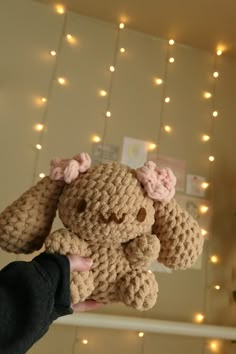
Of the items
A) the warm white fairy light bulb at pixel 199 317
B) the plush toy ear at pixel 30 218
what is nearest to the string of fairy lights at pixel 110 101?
the warm white fairy light bulb at pixel 199 317

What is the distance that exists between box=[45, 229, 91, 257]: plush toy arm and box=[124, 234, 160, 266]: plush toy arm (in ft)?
0.27

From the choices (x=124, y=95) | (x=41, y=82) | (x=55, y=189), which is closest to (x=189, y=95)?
(x=124, y=95)

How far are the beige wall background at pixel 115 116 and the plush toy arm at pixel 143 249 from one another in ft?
4.07

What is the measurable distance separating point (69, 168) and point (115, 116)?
142cm

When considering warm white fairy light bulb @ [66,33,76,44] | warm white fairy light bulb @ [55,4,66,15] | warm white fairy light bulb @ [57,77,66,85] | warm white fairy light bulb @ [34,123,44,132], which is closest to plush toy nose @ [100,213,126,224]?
warm white fairy light bulb @ [34,123,44,132]

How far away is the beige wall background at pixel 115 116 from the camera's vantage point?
1925 millimetres

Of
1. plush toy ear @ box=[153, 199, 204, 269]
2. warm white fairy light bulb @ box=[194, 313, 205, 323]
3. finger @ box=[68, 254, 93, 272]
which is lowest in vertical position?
warm white fairy light bulb @ box=[194, 313, 205, 323]

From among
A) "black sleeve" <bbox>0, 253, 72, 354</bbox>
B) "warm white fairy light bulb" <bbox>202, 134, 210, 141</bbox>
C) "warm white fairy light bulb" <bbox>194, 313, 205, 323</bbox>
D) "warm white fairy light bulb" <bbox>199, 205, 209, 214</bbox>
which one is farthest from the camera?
"warm white fairy light bulb" <bbox>202, 134, 210, 141</bbox>

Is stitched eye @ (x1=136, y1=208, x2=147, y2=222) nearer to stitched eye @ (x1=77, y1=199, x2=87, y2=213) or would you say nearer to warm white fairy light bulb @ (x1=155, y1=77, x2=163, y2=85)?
stitched eye @ (x1=77, y1=199, x2=87, y2=213)

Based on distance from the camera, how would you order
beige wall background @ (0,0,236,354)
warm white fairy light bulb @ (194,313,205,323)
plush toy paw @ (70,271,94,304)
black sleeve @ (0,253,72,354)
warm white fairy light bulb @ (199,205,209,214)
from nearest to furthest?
black sleeve @ (0,253,72,354), plush toy paw @ (70,271,94,304), beige wall background @ (0,0,236,354), warm white fairy light bulb @ (194,313,205,323), warm white fairy light bulb @ (199,205,209,214)

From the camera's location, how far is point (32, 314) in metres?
0.58

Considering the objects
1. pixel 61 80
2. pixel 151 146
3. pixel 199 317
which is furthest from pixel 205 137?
pixel 199 317

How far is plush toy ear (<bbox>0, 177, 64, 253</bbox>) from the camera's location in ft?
2.35

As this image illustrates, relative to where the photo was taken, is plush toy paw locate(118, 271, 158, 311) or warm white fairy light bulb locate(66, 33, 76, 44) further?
warm white fairy light bulb locate(66, 33, 76, 44)
